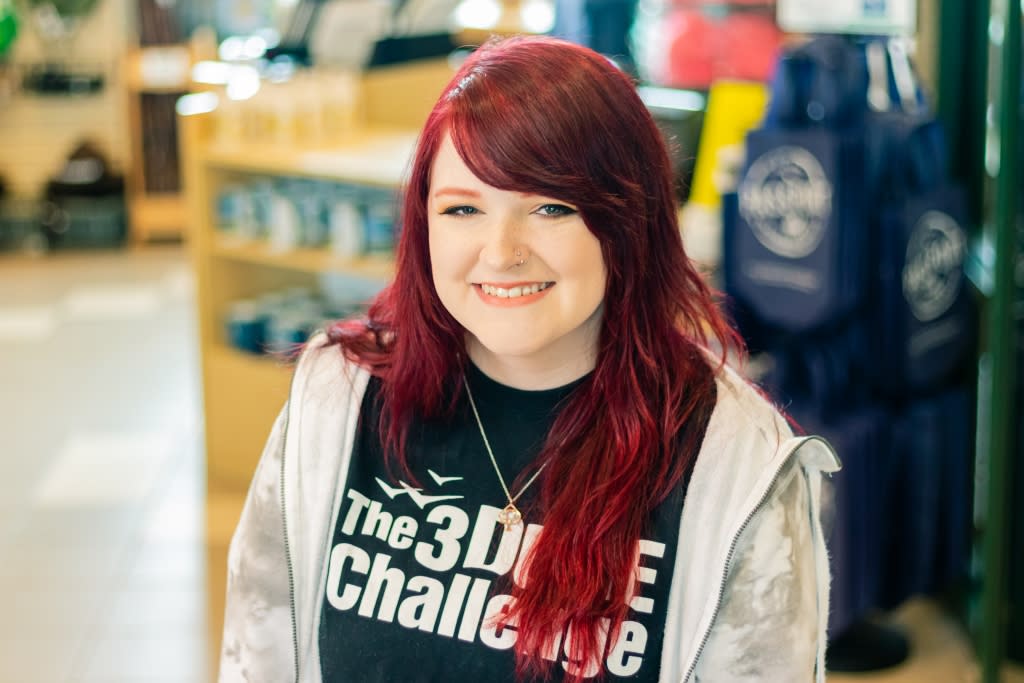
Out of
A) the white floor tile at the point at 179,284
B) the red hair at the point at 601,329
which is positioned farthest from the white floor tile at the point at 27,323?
the red hair at the point at 601,329

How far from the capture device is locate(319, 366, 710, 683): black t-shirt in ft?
4.91

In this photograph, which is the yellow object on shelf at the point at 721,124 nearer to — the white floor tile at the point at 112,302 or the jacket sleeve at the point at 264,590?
the jacket sleeve at the point at 264,590

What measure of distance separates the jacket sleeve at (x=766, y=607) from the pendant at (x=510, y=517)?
237 millimetres

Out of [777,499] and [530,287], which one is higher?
[530,287]

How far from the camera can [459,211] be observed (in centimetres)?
147

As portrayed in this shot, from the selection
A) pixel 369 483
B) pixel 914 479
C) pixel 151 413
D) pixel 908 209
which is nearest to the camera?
pixel 369 483

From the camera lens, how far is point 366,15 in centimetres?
461

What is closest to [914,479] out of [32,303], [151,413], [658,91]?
[658,91]

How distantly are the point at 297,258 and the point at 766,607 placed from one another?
338 centimetres

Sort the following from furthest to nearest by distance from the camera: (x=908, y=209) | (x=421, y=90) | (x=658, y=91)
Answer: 1. (x=421, y=90)
2. (x=658, y=91)
3. (x=908, y=209)

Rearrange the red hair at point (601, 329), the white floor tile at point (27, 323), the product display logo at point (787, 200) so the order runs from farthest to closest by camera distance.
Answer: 1. the white floor tile at point (27, 323)
2. the product display logo at point (787, 200)
3. the red hair at point (601, 329)

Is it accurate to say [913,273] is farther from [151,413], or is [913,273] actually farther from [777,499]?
[151,413]

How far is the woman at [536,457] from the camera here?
143cm

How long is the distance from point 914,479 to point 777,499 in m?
2.16
